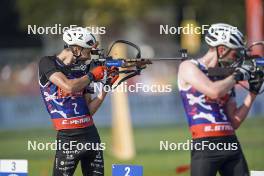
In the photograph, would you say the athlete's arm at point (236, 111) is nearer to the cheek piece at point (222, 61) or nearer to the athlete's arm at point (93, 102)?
the cheek piece at point (222, 61)

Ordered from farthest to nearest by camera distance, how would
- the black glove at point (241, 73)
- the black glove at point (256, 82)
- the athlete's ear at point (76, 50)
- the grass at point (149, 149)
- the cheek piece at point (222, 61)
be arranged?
the grass at point (149, 149) < the athlete's ear at point (76, 50) < the black glove at point (256, 82) < the cheek piece at point (222, 61) < the black glove at point (241, 73)

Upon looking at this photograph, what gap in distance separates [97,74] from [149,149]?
988cm

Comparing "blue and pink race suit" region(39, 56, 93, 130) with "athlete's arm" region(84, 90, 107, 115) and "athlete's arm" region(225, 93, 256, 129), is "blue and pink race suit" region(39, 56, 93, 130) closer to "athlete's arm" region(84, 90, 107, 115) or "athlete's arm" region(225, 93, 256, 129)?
"athlete's arm" region(84, 90, 107, 115)

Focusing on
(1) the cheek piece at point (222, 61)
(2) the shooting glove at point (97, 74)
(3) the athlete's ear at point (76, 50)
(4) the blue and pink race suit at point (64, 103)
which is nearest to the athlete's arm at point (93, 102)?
(4) the blue and pink race suit at point (64, 103)

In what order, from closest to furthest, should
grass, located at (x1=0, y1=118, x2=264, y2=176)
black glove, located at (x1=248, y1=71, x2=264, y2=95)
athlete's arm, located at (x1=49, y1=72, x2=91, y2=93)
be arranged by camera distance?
black glove, located at (x1=248, y1=71, x2=264, y2=95), athlete's arm, located at (x1=49, y1=72, x2=91, y2=93), grass, located at (x1=0, y1=118, x2=264, y2=176)

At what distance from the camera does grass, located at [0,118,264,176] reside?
16.5 m

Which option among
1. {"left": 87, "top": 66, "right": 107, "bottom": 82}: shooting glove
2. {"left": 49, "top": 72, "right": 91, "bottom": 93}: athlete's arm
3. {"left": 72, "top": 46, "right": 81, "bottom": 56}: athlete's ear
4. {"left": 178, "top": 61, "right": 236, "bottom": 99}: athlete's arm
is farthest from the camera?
{"left": 72, "top": 46, "right": 81, "bottom": 56}: athlete's ear

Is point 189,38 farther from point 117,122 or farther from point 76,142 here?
point 76,142

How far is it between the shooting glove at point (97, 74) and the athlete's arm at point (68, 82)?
7 cm

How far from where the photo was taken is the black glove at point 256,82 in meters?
9.53

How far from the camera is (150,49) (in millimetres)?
29156

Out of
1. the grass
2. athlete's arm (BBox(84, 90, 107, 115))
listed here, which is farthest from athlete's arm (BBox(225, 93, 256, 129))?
the grass

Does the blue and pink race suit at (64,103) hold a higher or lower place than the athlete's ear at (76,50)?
lower

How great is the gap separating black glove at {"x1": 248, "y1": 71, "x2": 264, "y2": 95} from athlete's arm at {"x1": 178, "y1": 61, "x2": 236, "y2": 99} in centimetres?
37
